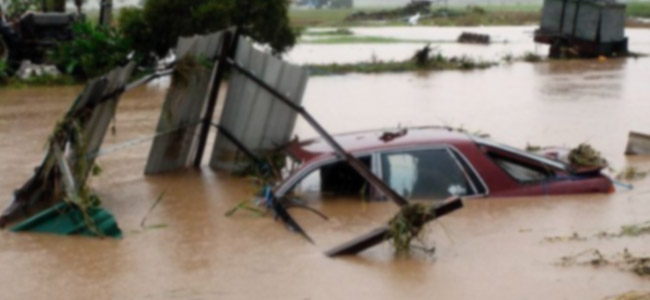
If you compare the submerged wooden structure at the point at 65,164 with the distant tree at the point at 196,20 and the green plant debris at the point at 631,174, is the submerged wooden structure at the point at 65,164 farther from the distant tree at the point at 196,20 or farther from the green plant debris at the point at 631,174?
the distant tree at the point at 196,20

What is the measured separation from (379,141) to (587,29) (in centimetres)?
2440

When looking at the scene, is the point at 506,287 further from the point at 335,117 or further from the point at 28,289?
the point at 335,117

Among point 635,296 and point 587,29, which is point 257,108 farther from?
point 587,29

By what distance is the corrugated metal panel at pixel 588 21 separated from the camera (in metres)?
33.7

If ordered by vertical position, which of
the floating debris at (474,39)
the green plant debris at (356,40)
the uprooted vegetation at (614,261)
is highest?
the uprooted vegetation at (614,261)

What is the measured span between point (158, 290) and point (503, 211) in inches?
142

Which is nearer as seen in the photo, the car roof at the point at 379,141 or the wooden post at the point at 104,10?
the car roof at the point at 379,141

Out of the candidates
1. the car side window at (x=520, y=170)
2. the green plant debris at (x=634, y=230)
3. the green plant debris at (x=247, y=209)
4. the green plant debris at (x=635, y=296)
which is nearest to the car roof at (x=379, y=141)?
the car side window at (x=520, y=170)

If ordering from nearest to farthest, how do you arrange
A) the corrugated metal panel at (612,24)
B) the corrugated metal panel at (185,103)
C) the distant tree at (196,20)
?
1. the corrugated metal panel at (185,103)
2. the distant tree at (196,20)
3. the corrugated metal panel at (612,24)

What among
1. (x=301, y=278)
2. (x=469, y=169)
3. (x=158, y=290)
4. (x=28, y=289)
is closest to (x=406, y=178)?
(x=469, y=169)

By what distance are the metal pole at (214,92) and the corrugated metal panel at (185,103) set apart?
0.06 m

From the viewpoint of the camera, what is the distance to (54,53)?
2756cm

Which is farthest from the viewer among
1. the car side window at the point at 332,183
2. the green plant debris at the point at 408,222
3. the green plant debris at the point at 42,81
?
the green plant debris at the point at 42,81

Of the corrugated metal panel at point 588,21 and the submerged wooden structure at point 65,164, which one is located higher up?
the submerged wooden structure at point 65,164
